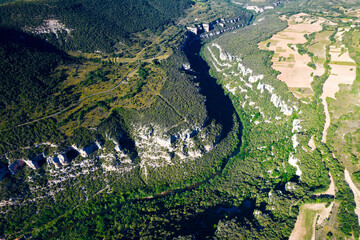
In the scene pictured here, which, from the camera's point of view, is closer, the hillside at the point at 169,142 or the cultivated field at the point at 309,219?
the cultivated field at the point at 309,219

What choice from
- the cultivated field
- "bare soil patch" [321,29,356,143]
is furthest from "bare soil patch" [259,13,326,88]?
the cultivated field

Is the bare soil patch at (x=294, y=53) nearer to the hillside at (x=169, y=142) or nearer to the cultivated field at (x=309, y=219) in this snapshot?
the hillside at (x=169, y=142)

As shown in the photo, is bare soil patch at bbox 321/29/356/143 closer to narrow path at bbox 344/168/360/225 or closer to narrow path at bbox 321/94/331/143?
narrow path at bbox 321/94/331/143

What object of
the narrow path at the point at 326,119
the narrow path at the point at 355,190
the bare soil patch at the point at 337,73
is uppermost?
the bare soil patch at the point at 337,73

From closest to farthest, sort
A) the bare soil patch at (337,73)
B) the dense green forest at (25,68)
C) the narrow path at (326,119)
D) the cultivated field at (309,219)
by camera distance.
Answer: the cultivated field at (309,219), the narrow path at (326,119), the dense green forest at (25,68), the bare soil patch at (337,73)

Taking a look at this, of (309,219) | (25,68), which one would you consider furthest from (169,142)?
(25,68)

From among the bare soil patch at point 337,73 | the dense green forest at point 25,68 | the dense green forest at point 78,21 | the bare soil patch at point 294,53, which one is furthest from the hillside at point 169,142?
the dense green forest at point 78,21

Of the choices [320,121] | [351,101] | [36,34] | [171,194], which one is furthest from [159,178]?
[36,34]

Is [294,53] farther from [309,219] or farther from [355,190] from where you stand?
[309,219]

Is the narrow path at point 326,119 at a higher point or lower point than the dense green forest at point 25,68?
lower

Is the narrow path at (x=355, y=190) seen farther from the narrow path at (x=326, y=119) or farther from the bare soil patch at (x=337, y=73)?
the bare soil patch at (x=337, y=73)

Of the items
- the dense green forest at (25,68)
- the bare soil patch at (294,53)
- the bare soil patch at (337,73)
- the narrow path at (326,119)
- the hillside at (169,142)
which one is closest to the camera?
the hillside at (169,142)

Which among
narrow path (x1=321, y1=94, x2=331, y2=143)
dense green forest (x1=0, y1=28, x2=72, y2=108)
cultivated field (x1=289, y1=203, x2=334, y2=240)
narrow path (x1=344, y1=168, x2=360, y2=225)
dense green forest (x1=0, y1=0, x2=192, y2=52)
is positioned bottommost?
cultivated field (x1=289, y1=203, x2=334, y2=240)
